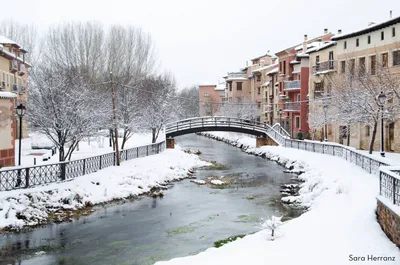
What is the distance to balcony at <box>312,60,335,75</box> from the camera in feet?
132

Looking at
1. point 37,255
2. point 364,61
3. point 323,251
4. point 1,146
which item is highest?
point 364,61

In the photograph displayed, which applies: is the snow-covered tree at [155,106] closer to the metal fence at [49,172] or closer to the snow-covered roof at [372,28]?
the metal fence at [49,172]

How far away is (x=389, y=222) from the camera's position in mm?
9992

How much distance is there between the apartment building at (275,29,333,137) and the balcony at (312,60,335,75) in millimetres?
4687

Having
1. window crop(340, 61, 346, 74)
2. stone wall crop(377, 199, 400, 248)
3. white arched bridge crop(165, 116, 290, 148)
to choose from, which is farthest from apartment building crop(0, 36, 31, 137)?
stone wall crop(377, 199, 400, 248)

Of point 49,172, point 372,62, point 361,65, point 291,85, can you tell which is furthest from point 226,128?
point 49,172

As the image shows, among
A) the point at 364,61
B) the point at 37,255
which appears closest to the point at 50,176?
the point at 37,255

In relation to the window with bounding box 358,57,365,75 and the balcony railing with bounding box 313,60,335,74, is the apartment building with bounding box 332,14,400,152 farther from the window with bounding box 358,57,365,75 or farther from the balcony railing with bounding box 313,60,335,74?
the balcony railing with bounding box 313,60,335,74

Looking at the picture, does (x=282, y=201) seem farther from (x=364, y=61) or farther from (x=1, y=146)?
(x=364, y=61)

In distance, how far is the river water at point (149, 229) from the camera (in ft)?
41.2

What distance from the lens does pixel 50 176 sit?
1834 cm

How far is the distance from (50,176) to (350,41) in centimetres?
2916

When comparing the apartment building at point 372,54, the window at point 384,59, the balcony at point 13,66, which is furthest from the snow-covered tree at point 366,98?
the balcony at point 13,66

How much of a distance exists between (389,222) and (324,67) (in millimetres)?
33312
